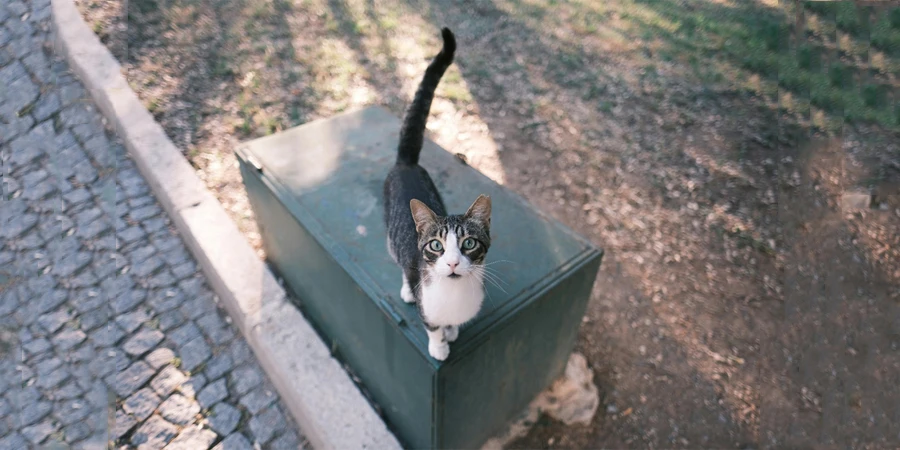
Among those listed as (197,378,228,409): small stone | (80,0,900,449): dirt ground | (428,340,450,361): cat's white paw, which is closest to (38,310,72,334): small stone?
(197,378,228,409): small stone

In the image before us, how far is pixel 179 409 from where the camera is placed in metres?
2.81

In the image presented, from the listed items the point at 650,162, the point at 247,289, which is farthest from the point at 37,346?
the point at 650,162

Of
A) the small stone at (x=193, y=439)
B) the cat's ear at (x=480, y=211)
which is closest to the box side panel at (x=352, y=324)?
the cat's ear at (x=480, y=211)

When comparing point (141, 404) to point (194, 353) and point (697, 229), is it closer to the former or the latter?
point (194, 353)

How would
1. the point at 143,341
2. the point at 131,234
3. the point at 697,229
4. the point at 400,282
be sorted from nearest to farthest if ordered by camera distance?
the point at 400,282 < the point at 143,341 < the point at 131,234 < the point at 697,229

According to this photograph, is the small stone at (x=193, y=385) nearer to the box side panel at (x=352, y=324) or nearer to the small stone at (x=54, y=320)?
the box side panel at (x=352, y=324)

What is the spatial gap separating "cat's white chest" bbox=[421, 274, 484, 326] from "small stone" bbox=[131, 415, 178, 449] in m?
2.03

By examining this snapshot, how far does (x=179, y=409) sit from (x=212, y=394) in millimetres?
191

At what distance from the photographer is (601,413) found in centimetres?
300

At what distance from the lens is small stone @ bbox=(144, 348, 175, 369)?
299cm

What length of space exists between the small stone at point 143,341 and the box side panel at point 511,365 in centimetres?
213

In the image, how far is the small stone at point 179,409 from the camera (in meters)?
2.77

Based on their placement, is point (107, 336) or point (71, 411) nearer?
point (71, 411)

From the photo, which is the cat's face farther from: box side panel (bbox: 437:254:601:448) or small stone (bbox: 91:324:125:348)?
small stone (bbox: 91:324:125:348)
